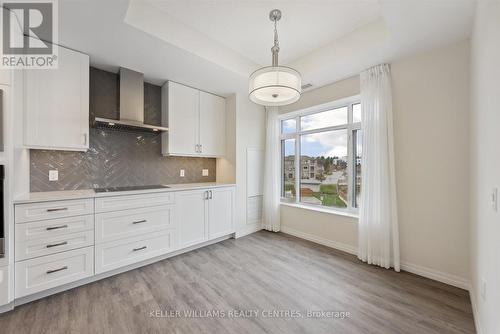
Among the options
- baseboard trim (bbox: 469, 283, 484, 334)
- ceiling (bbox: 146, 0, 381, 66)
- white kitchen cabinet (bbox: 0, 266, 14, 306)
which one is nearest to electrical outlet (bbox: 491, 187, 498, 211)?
baseboard trim (bbox: 469, 283, 484, 334)

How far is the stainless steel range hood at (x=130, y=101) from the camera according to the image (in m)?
2.72

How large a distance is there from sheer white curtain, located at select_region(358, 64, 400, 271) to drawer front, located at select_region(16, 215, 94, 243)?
10.9ft

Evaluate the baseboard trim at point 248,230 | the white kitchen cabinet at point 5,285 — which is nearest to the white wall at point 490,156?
the baseboard trim at point 248,230

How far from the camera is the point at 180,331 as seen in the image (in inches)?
62.2

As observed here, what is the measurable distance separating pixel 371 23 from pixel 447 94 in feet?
3.75

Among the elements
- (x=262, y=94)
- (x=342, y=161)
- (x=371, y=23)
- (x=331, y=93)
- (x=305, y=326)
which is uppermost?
(x=371, y=23)

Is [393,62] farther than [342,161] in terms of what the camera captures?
No

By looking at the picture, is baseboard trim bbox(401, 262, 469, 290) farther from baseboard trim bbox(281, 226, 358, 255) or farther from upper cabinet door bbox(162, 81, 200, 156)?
upper cabinet door bbox(162, 81, 200, 156)

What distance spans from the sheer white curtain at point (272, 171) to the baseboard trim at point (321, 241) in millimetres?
243

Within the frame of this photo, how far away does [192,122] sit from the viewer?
11.2 feet

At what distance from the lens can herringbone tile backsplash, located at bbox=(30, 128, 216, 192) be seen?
7.93 ft

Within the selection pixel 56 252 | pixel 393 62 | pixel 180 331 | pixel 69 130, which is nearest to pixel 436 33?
pixel 393 62

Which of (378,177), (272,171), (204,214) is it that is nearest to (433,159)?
(378,177)

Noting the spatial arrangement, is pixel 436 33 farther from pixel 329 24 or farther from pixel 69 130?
pixel 69 130
